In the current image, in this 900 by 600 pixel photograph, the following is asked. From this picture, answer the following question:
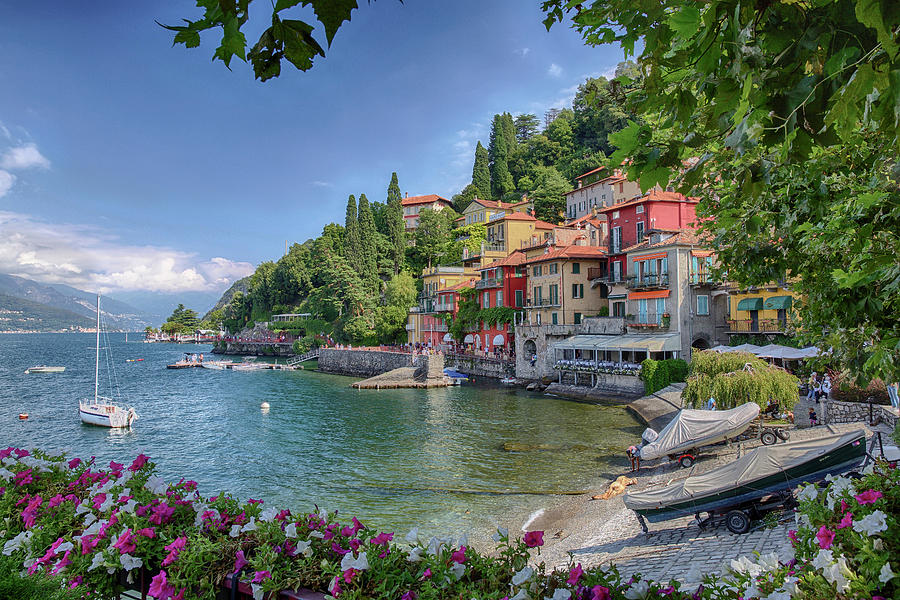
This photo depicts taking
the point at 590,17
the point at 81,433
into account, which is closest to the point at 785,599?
the point at 590,17

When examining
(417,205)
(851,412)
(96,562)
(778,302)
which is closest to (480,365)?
(778,302)

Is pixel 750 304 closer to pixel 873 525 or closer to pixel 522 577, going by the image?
pixel 873 525

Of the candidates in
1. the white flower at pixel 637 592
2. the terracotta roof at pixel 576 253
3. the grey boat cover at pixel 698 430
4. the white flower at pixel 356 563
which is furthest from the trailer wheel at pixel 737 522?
the terracotta roof at pixel 576 253

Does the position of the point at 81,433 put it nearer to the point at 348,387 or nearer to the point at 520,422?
the point at 348,387

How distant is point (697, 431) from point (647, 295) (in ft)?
64.4

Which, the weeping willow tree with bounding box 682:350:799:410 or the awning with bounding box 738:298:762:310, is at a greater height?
the awning with bounding box 738:298:762:310

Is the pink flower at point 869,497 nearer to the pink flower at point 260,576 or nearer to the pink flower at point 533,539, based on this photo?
the pink flower at point 533,539

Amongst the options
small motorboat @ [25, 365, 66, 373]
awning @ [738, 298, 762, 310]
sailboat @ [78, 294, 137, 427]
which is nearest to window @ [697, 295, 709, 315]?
awning @ [738, 298, 762, 310]

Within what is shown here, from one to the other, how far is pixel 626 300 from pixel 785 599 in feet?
122

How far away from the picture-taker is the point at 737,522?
11422 millimetres

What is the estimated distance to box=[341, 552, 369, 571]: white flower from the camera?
3.28m

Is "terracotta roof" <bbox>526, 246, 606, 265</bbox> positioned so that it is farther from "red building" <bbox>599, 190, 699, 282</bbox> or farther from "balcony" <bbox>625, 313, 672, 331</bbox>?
"balcony" <bbox>625, 313, 672, 331</bbox>

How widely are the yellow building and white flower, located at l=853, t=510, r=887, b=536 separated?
29195mm

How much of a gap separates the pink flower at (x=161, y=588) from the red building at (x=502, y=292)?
45761mm
